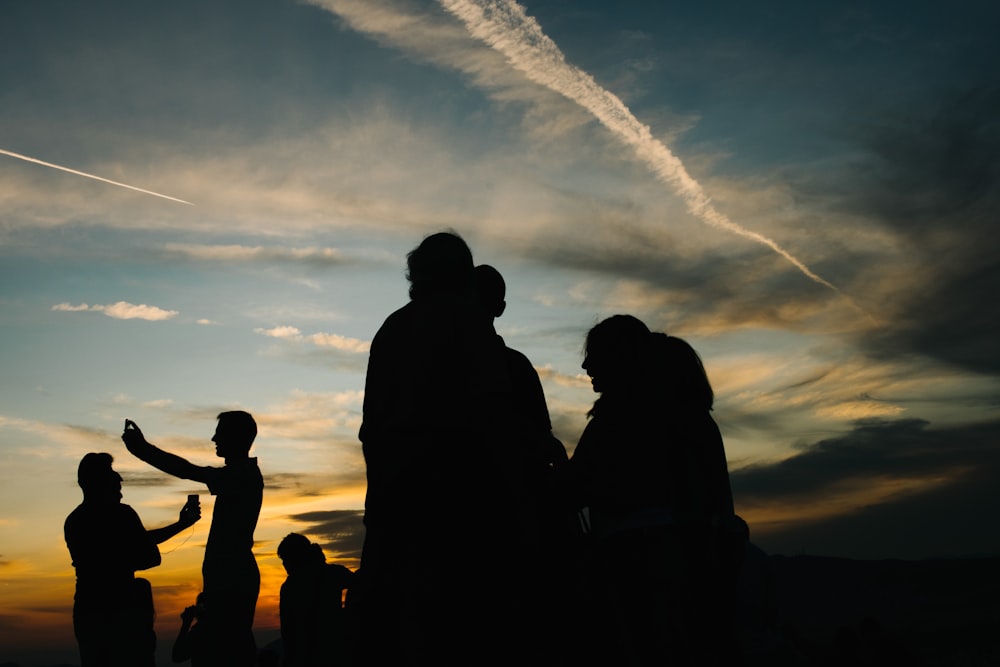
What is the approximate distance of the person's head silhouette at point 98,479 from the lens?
17.1 ft

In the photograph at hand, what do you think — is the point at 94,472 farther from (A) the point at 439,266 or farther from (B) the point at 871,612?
(B) the point at 871,612

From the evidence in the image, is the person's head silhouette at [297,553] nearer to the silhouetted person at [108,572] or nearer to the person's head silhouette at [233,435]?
the silhouetted person at [108,572]

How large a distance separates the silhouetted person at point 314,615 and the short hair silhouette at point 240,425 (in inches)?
48.7

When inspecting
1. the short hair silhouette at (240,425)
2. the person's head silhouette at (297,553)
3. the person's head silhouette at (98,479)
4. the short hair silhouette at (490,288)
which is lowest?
the person's head silhouette at (297,553)

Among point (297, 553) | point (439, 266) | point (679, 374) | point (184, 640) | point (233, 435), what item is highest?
point (439, 266)

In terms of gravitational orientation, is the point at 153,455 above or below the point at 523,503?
above

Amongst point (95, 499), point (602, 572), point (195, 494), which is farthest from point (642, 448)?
point (95, 499)

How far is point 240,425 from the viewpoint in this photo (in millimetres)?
5125

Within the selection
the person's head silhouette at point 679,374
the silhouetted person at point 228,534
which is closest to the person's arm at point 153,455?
the silhouetted person at point 228,534

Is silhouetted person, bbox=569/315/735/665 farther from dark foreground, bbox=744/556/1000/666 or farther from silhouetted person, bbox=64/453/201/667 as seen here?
silhouetted person, bbox=64/453/201/667

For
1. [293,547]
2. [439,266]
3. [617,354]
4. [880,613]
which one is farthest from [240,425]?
[880,613]

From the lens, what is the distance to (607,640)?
2887mm

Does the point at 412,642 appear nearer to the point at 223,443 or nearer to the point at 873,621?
the point at 223,443

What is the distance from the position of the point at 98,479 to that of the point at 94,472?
2.2 inches
